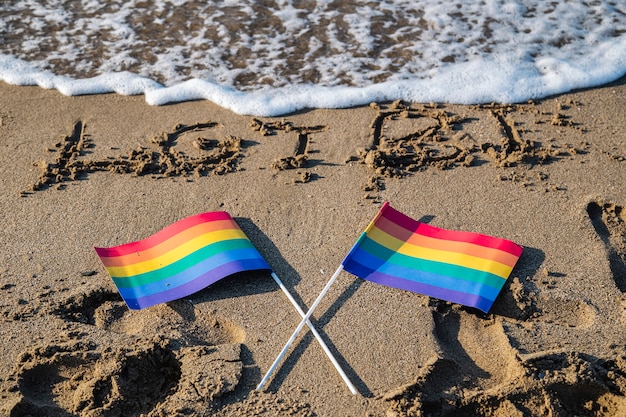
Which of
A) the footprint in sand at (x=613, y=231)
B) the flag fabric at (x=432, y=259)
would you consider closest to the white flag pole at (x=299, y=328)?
the flag fabric at (x=432, y=259)

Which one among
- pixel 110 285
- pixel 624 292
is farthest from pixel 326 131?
pixel 624 292

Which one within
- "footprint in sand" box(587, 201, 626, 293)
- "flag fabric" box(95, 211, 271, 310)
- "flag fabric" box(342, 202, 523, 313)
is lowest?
"flag fabric" box(95, 211, 271, 310)

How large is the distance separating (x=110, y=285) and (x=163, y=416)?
33.6 inches

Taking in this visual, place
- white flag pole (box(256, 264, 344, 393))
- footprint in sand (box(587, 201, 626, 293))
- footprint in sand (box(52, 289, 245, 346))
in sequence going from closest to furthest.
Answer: white flag pole (box(256, 264, 344, 393)) < footprint in sand (box(52, 289, 245, 346)) < footprint in sand (box(587, 201, 626, 293))

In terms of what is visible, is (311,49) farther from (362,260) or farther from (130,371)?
(130,371)

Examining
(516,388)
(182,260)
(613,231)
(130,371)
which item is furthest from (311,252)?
(613,231)

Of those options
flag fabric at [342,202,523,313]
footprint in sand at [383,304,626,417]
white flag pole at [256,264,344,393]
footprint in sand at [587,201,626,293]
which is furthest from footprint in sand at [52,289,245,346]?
footprint in sand at [587,201,626,293]

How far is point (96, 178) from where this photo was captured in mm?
3885

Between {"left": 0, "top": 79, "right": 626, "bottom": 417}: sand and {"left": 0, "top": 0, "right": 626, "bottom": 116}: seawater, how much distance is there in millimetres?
188

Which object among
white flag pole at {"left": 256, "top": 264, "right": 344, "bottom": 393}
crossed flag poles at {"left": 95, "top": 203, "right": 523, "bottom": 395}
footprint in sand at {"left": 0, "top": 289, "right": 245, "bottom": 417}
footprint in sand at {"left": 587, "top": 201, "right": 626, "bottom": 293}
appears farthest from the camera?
footprint in sand at {"left": 587, "top": 201, "right": 626, "bottom": 293}

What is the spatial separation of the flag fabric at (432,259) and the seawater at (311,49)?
4.25ft

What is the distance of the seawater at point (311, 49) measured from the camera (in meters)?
4.58

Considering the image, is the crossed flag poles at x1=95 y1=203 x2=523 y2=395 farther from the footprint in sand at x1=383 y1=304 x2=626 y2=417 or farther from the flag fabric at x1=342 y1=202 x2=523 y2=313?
the footprint in sand at x1=383 y1=304 x2=626 y2=417

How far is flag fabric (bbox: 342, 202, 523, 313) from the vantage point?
3189 mm
